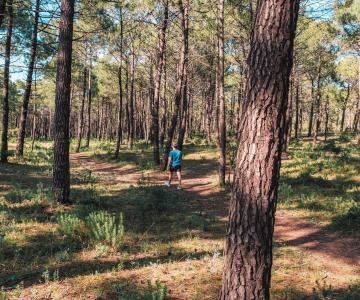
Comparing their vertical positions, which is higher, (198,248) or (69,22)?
(69,22)

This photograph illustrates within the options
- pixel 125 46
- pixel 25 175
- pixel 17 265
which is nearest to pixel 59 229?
pixel 17 265

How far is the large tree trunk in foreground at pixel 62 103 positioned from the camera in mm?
8875

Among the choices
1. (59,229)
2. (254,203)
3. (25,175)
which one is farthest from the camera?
(25,175)

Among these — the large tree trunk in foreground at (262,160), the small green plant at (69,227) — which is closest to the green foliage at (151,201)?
the small green plant at (69,227)

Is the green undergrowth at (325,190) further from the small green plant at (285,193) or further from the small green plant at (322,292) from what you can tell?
the small green plant at (322,292)

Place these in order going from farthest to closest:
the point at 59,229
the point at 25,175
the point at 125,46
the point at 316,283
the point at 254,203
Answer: the point at 125,46, the point at 25,175, the point at 59,229, the point at 316,283, the point at 254,203

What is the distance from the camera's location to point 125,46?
1144 inches

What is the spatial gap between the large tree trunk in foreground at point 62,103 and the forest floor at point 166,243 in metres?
0.81

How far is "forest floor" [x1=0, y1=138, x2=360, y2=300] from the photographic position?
527cm

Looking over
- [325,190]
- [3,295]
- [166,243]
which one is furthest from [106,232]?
[325,190]

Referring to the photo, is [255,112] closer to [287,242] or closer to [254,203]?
[254,203]

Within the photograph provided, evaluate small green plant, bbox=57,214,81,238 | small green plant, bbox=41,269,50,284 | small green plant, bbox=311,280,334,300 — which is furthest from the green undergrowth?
small green plant, bbox=41,269,50,284

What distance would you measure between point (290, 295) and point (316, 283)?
73 centimetres

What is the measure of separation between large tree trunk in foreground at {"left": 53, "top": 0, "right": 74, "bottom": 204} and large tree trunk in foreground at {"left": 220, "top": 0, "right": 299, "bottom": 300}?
259 inches
